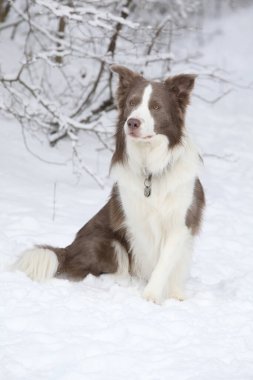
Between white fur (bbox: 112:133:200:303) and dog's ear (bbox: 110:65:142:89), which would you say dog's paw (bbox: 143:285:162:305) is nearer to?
white fur (bbox: 112:133:200:303)

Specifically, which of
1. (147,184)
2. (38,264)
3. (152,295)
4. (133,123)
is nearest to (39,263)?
(38,264)

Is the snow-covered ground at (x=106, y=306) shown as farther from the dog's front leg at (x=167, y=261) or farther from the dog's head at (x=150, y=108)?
the dog's head at (x=150, y=108)

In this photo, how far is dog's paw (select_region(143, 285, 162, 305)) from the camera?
5094 mm

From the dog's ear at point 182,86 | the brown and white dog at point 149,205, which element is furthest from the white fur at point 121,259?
the dog's ear at point 182,86

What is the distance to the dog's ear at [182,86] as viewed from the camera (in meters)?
5.21

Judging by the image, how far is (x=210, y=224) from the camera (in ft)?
25.4

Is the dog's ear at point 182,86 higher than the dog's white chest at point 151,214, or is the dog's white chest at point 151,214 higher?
the dog's ear at point 182,86

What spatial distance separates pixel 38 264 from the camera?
5133mm

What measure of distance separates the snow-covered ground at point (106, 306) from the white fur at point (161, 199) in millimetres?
308

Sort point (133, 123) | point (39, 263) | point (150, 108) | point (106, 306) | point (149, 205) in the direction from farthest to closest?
point (149, 205) → point (39, 263) → point (150, 108) → point (133, 123) → point (106, 306)

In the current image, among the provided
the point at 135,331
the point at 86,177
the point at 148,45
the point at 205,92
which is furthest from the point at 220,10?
the point at 135,331

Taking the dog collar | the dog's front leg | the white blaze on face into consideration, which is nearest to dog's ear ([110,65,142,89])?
the white blaze on face

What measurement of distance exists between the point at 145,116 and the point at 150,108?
0.10 m

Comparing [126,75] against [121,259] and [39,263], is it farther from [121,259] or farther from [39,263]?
[39,263]
